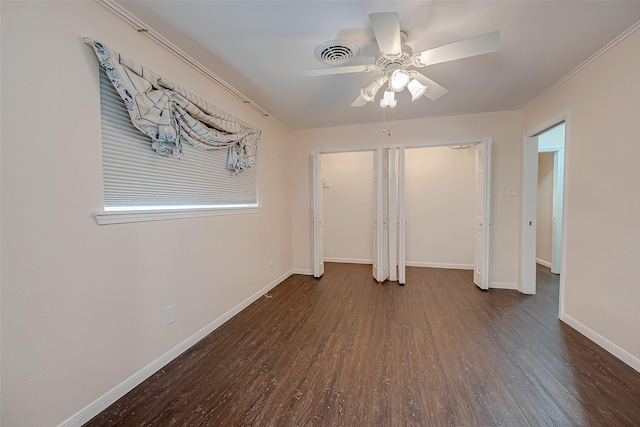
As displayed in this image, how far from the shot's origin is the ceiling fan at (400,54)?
1.44 meters

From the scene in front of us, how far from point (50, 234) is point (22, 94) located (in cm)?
67

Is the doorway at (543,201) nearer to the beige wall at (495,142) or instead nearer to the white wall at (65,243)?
the beige wall at (495,142)

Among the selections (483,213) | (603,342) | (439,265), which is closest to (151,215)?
(603,342)

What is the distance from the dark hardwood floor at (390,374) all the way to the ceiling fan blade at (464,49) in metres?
2.18

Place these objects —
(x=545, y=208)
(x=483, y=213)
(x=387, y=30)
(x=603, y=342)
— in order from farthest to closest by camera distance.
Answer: (x=545, y=208) → (x=483, y=213) → (x=603, y=342) → (x=387, y=30)

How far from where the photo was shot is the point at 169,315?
6.42 ft

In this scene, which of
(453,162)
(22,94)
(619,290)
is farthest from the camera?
(453,162)

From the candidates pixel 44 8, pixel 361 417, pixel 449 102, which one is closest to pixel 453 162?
pixel 449 102

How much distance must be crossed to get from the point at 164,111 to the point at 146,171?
17.4 inches

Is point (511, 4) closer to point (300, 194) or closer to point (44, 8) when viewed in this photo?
point (44, 8)

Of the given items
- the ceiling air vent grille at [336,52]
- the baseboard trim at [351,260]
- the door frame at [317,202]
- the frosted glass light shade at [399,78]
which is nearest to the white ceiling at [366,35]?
the ceiling air vent grille at [336,52]

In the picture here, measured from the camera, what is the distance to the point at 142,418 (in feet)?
4.76

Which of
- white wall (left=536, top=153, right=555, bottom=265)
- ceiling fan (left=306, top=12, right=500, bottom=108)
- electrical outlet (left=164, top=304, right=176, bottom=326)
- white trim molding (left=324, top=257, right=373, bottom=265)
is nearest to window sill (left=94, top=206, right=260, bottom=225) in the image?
electrical outlet (left=164, top=304, right=176, bottom=326)

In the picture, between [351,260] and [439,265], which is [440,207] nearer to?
[439,265]
